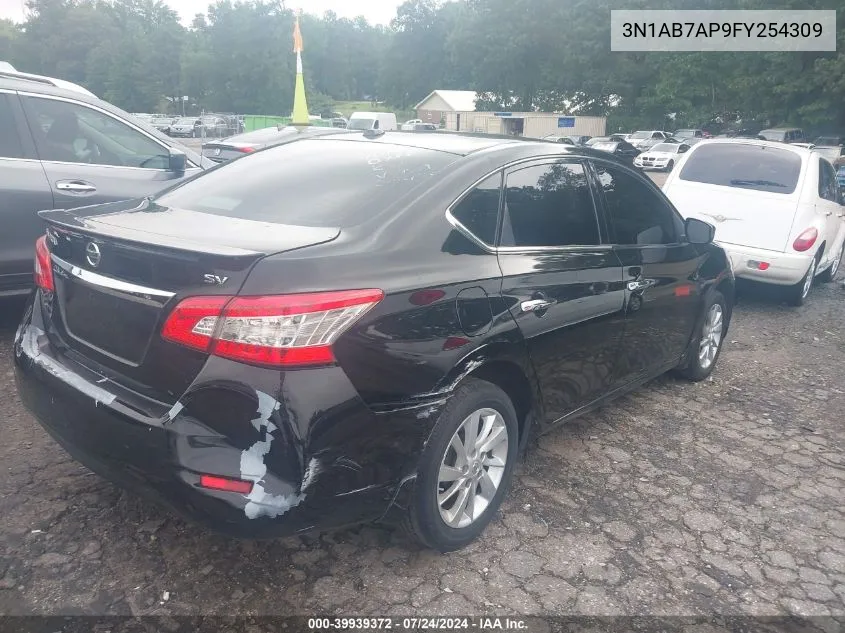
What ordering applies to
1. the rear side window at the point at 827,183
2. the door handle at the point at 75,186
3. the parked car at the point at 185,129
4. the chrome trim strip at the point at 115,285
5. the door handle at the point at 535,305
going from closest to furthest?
1. the chrome trim strip at the point at 115,285
2. the door handle at the point at 535,305
3. the door handle at the point at 75,186
4. the rear side window at the point at 827,183
5. the parked car at the point at 185,129

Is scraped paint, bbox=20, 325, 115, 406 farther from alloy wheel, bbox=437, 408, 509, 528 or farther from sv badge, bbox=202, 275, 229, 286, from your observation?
alloy wheel, bbox=437, 408, 509, 528

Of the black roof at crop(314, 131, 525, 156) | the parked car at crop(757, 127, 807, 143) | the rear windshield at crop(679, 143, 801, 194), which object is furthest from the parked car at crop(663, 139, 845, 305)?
the parked car at crop(757, 127, 807, 143)

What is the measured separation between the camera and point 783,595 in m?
2.80

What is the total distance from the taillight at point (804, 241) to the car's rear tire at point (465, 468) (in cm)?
517

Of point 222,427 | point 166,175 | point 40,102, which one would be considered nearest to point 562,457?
point 222,427

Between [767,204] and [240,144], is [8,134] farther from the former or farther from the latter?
[240,144]

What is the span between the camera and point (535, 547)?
9.91 feet

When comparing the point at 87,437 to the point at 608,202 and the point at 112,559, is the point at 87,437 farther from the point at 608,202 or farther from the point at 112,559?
the point at 608,202

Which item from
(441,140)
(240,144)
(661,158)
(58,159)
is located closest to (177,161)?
(58,159)

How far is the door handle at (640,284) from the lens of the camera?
12.3 feet

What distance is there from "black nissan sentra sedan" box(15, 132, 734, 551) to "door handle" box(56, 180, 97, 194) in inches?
74.6

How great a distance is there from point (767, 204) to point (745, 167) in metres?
0.72

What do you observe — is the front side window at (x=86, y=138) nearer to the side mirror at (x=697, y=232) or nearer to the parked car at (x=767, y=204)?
the side mirror at (x=697, y=232)

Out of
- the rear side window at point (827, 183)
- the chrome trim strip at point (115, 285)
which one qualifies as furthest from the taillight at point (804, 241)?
the chrome trim strip at point (115, 285)
